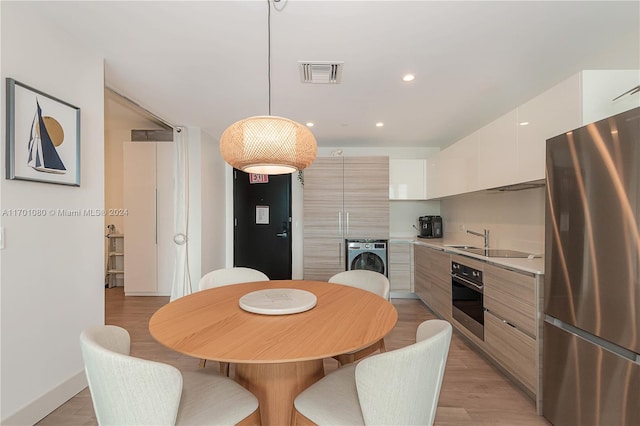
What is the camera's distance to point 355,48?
1.99 metres

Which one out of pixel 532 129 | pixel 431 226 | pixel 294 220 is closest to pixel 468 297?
pixel 532 129

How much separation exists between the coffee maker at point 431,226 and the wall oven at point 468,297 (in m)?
1.61

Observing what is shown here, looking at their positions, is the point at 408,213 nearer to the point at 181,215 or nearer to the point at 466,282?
the point at 466,282

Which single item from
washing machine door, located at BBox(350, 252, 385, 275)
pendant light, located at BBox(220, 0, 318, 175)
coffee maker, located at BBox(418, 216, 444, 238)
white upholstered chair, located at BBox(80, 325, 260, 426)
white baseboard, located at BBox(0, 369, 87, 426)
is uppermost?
pendant light, located at BBox(220, 0, 318, 175)

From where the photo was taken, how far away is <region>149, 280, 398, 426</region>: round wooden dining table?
1.01 meters

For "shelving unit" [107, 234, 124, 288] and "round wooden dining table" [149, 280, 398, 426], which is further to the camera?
"shelving unit" [107, 234, 124, 288]

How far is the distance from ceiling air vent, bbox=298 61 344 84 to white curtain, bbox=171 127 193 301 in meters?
2.16

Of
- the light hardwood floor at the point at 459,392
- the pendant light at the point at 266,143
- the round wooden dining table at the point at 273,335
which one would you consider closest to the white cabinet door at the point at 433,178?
the light hardwood floor at the point at 459,392

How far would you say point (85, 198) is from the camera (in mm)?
2053

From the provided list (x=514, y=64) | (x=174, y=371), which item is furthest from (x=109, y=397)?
(x=514, y=64)

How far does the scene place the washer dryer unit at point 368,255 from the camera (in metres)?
4.12

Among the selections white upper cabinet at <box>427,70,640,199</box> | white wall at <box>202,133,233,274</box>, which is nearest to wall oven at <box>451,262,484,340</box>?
white upper cabinet at <box>427,70,640,199</box>

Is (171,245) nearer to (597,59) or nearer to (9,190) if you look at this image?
(9,190)

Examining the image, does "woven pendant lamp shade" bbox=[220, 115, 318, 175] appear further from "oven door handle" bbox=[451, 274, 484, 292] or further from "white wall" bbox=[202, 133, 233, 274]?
"white wall" bbox=[202, 133, 233, 274]
